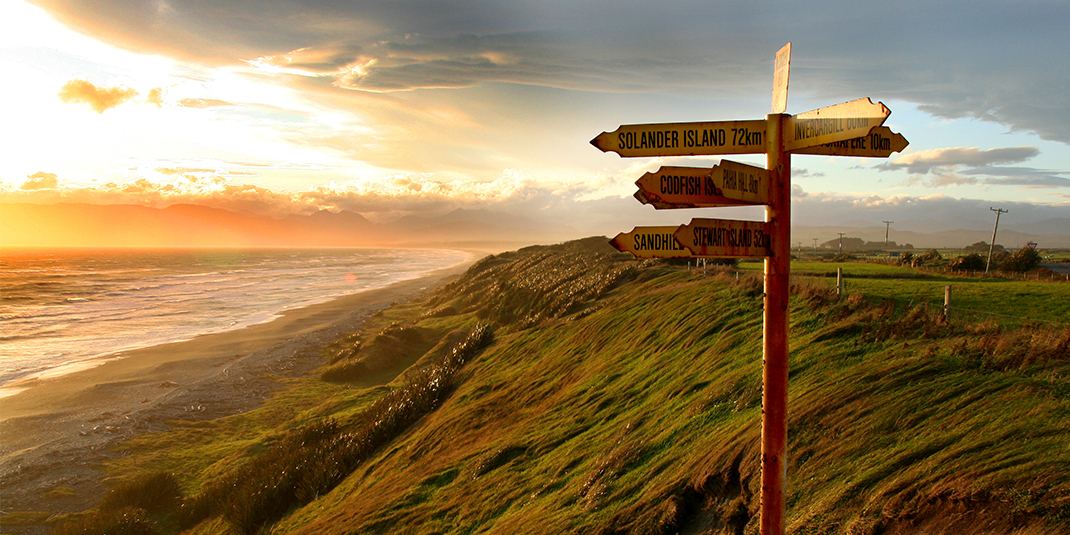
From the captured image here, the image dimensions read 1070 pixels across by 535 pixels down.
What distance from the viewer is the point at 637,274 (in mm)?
20672

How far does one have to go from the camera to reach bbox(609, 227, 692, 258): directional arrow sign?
3.32 m

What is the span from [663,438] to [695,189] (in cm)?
494

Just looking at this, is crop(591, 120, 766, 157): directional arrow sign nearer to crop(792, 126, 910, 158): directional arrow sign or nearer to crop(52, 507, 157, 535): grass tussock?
crop(792, 126, 910, 158): directional arrow sign

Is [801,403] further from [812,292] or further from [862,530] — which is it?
[812,292]

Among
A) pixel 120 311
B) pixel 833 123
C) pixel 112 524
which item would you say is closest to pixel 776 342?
pixel 833 123

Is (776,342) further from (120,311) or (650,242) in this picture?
(120,311)

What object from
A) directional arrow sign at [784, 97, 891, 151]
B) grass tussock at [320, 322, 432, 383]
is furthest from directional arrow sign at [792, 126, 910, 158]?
grass tussock at [320, 322, 432, 383]

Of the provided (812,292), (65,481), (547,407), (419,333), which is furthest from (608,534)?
(419,333)

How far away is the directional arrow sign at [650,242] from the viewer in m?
3.32

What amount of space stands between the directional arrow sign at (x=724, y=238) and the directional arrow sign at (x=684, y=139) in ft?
1.85

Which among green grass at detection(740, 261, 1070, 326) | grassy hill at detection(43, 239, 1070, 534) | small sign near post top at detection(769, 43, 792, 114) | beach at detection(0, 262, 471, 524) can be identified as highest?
small sign near post top at detection(769, 43, 792, 114)

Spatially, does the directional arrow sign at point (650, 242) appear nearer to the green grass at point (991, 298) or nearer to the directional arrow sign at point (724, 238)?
the directional arrow sign at point (724, 238)

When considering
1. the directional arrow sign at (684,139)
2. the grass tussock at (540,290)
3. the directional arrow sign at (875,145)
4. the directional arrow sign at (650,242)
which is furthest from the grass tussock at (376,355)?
the directional arrow sign at (875,145)

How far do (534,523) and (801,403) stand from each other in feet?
11.7
